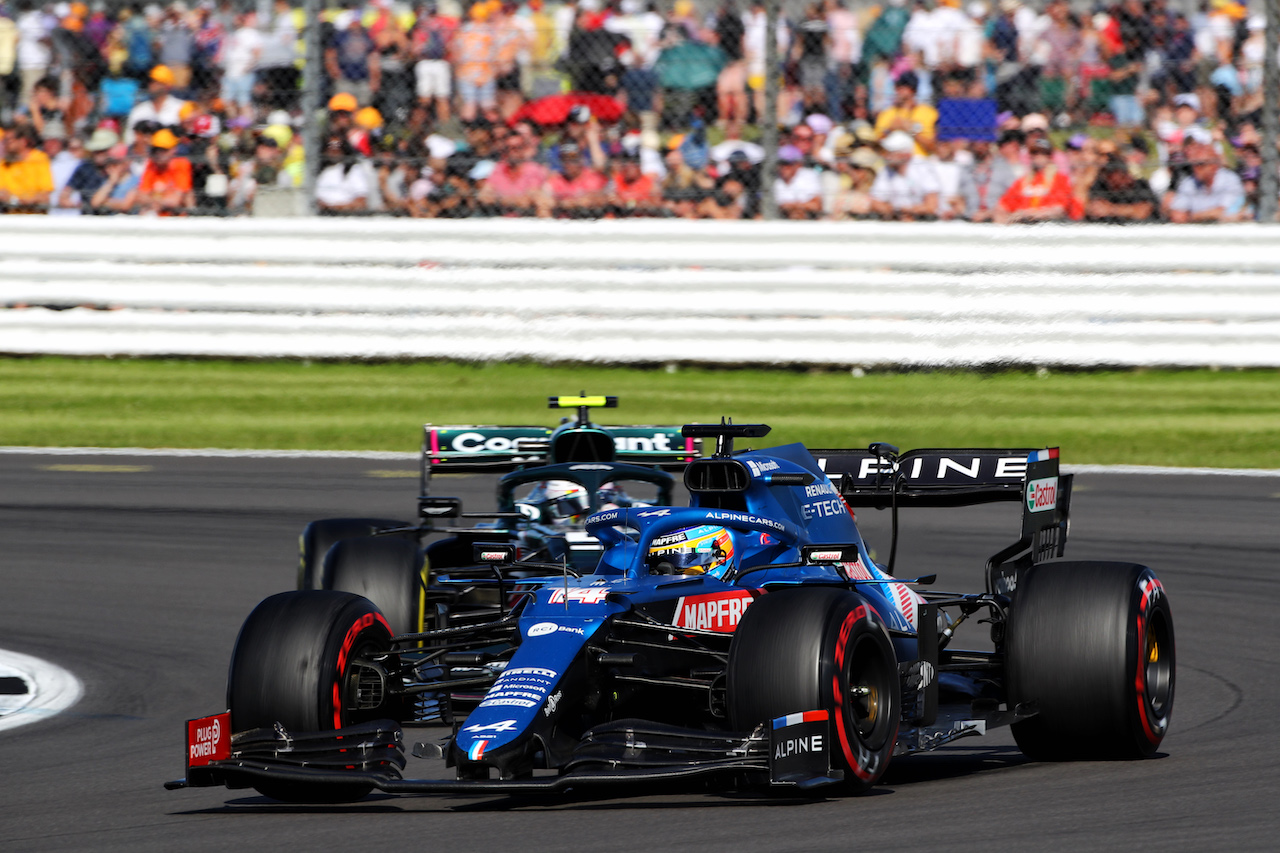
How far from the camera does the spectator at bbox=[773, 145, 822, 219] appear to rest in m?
16.3

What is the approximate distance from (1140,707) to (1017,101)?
9.99 m

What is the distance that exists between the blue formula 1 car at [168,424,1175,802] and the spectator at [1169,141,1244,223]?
29.6 feet

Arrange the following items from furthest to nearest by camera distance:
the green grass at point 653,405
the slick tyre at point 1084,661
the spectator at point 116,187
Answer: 1. the spectator at point 116,187
2. the green grass at point 653,405
3. the slick tyre at point 1084,661

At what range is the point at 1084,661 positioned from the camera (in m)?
6.83

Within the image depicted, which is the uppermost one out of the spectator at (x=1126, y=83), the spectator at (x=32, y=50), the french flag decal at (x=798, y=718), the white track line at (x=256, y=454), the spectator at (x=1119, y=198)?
the spectator at (x=32, y=50)

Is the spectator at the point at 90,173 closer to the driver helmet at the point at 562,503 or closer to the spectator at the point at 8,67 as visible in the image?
the spectator at the point at 8,67

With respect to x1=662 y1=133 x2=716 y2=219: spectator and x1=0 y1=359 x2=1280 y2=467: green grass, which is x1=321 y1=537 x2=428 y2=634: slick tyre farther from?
x1=662 y1=133 x2=716 y2=219: spectator

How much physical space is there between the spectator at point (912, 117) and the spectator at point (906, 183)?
0.04 m

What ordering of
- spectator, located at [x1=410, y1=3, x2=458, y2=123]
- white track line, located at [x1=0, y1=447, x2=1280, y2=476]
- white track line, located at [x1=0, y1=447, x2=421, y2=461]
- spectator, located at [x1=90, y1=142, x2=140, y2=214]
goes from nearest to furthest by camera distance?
white track line, located at [x1=0, y1=447, x2=1280, y2=476] < white track line, located at [x1=0, y1=447, x2=421, y2=461] < spectator, located at [x1=410, y1=3, x2=458, y2=123] < spectator, located at [x1=90, y1=142, x2=140, y2=214]

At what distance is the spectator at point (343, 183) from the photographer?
16703 mm

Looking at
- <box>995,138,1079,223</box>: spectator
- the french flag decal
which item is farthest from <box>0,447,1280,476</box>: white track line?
the french flag decal

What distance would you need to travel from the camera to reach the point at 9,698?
8547 mm


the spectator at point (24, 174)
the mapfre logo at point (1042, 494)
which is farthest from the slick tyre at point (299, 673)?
the spectator at point (24, 174)

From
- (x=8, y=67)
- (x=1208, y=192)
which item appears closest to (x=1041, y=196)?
(x=1208, y=192)
